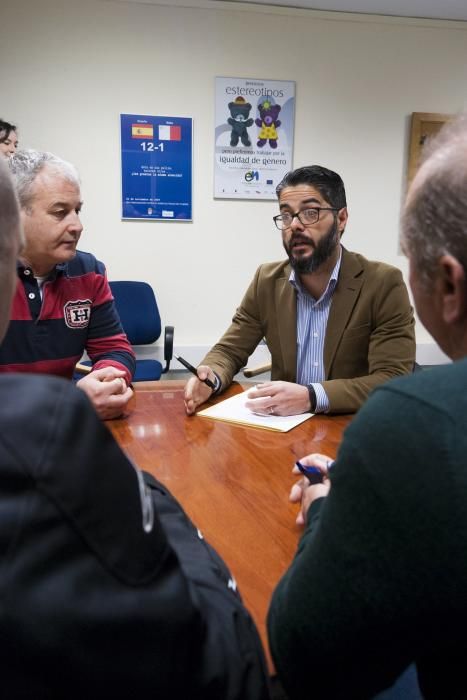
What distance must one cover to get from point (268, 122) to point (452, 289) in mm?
3229

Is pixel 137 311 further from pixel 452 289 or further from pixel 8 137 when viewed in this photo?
pixel 452 289

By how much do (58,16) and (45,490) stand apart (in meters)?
3.68

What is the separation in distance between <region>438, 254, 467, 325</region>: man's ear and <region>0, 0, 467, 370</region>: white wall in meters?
2.81

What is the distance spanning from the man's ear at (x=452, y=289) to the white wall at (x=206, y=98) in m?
2.81

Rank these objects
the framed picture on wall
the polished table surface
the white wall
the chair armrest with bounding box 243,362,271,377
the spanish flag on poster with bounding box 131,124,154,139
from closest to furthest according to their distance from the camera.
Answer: the polished table surface → the chair armrest with bounding box 243,362,271,377 → the white wall → the spanish flag on poster with bounding box 131,124,154,139 → the framed picture on wall

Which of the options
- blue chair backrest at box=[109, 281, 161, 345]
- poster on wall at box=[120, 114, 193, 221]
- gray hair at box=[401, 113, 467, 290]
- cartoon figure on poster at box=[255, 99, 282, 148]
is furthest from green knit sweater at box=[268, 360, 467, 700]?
cartoon figure on poster at box=[255, 99, 282, 148]

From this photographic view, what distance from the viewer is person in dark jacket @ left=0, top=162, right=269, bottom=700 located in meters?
0.42

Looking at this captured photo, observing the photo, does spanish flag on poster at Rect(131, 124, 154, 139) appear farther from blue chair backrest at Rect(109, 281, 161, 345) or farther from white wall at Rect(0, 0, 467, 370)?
blue chair backrest at Rect(109, 281, 161, 345)

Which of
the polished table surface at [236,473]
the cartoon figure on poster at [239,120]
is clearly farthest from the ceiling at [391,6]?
the polished table surface at [236,473]

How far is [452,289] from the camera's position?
0.69 metres

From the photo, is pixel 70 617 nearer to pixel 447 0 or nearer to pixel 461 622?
pixel 461 622

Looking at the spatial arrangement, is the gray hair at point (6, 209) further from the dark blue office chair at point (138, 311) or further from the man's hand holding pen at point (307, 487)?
the dark blue office chair at point (138, 311)

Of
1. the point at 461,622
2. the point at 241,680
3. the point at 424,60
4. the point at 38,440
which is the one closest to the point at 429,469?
the point at 461,622

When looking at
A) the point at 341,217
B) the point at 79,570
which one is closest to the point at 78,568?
the point at 79,570
